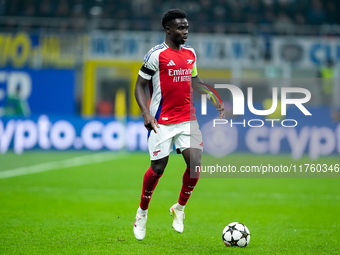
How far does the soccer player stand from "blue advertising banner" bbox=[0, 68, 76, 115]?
1502 cm

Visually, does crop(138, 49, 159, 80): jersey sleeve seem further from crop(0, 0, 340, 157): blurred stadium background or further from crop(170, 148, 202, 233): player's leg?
crop(0, 0, 340, 157): blurred stadium background

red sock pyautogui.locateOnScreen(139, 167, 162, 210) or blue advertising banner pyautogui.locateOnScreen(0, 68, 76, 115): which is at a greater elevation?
red sock pyautogui.locateOnScreen(139, 167, 162, 210)

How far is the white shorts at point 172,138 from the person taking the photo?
6.18m

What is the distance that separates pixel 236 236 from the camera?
19.4 ft

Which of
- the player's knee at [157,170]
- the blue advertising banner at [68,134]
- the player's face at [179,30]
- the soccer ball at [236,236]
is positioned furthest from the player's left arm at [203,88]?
the blue advertising banner at [68,134]

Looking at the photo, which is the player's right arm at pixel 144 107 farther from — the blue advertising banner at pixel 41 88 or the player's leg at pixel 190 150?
the blue advertising banner at pixel 41 88

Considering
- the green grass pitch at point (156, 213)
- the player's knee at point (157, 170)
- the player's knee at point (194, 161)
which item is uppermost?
the player's knee at point (194, 161)

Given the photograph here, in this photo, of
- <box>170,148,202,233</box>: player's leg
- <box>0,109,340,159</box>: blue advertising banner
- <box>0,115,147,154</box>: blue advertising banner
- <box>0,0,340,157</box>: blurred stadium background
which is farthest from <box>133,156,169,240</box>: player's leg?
<box>0,0,340,157</box>: blurred stadium background

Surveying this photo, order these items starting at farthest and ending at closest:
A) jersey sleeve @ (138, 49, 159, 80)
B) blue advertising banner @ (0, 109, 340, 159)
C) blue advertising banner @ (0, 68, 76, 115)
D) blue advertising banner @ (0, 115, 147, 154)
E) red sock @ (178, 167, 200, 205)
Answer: blue advertising banner @ (0, 68, 76, 115) → blue advertising banner @ (0, 115, 147, 154) → blue advertising banner @ (0, 109, 340, 159) → red sock @ (178, 167, 200, 205) → jersey sleeve @ (138, 49, 159, 80)

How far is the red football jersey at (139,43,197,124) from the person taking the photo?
20.1 ft

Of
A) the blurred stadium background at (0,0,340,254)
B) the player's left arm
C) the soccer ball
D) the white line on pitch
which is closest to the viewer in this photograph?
the soccer ball

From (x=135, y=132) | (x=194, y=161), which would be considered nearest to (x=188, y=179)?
(x=194, y=161)

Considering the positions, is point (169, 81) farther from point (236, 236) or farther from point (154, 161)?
point (236, 236)

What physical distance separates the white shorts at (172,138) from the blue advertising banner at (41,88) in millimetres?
15049
